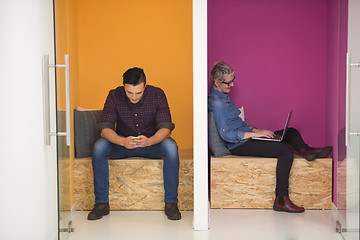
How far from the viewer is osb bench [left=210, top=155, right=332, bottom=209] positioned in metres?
5.57

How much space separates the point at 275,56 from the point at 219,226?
6.50 feet

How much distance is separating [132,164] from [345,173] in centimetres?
184

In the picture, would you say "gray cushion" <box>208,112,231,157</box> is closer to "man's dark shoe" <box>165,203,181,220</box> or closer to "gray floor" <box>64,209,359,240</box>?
"gray floor" <box>64,209,359,240</box>

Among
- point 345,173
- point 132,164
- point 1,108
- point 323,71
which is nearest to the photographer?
point 1,108

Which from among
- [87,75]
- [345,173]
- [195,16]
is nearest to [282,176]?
[345,173]

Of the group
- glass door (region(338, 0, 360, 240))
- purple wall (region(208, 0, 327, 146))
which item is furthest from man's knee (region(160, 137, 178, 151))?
glass door (region(338, 0, 360, 240))

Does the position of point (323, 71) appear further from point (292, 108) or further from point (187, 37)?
point (187, 37)

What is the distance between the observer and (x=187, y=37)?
6.31 metres

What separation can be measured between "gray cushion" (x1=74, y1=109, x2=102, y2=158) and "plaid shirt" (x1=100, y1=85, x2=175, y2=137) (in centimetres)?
27

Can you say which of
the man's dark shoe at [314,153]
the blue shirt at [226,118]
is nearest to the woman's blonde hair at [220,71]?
the blue shirt at [226,118]

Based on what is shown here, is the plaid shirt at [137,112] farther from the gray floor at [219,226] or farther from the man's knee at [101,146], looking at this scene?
the gray floor at [219,226]

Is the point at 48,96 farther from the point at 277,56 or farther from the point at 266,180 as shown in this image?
the point at 277,56

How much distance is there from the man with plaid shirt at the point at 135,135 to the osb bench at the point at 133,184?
11cm

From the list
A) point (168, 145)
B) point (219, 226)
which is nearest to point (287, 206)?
point (219, 226)
